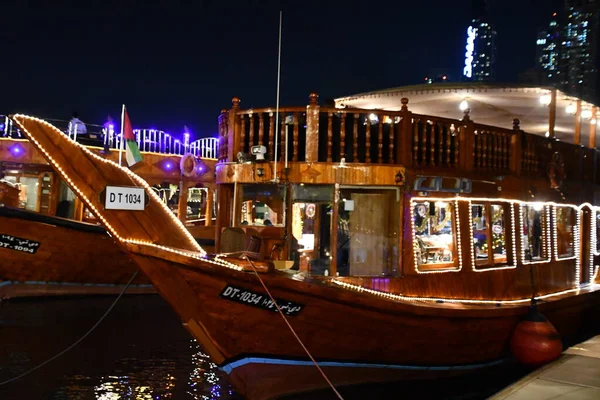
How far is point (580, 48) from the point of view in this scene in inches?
4178

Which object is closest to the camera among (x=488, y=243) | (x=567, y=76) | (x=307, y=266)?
(x=307, y=266)

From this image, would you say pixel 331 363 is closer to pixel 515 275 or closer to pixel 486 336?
pixel 486 336

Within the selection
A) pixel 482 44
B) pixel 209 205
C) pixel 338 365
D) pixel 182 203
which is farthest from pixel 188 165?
pixel 482 44

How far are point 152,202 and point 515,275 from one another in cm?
578

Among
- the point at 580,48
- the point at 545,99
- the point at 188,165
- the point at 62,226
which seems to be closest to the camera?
the point at 545,99

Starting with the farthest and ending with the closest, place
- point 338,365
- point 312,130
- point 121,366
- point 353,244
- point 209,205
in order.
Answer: point 209,205 → point 121,366 → point 353,244 → point 312,130 → point 338,365

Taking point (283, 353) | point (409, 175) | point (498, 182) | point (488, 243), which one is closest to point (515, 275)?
point (488, 243)

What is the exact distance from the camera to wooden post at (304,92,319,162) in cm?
686

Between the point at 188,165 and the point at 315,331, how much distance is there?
12.0 metres

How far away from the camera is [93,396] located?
7.20 m

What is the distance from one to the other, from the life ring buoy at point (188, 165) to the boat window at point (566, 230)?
10.8 meters

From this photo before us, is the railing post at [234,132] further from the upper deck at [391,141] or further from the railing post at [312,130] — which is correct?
the railing post at [312,130]

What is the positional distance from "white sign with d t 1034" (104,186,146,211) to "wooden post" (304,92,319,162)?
2.36 metres

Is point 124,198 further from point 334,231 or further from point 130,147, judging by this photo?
point 130,147
